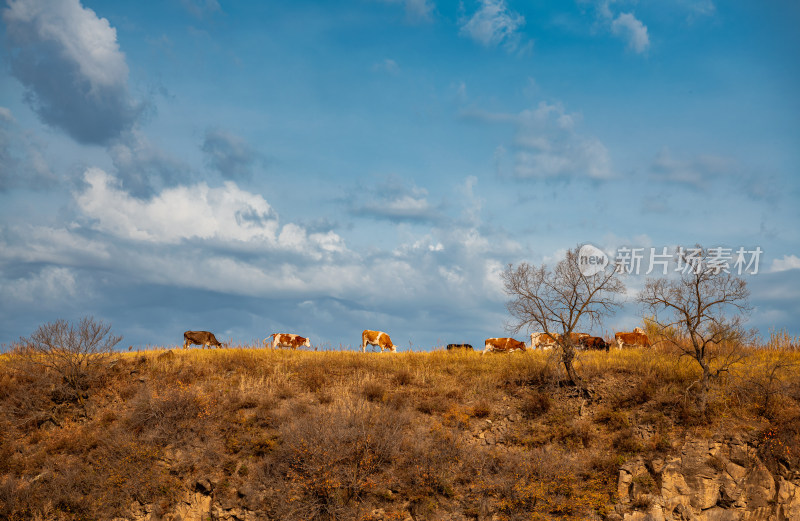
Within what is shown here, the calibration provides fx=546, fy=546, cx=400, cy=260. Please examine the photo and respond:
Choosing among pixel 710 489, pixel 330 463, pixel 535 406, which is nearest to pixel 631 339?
pixel 535 406

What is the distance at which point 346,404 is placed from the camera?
21.0m

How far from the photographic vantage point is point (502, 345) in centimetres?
2969

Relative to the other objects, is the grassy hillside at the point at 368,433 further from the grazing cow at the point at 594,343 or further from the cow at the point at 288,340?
the cow at the point at 288,340

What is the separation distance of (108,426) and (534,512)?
16.3 meters

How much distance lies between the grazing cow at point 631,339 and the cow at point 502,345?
499 cm

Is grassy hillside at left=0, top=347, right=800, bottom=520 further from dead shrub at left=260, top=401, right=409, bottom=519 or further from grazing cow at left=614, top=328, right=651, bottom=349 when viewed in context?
grazing cow at left=614, top=328, right=651, bottom=349

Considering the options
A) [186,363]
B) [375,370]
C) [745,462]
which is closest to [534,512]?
[745,462]

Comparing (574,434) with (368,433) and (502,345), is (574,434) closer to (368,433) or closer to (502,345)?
(368,433)

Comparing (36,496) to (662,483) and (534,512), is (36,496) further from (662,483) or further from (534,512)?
(662,483)

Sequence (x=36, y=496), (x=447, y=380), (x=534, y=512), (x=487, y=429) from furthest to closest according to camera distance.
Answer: (x=447, y=380) < (x=487, y=429) < (x=36, y=496) < (x=534, y=512)

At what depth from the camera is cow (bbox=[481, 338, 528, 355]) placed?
29.3 m

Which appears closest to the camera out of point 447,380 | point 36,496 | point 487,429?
point 36,496

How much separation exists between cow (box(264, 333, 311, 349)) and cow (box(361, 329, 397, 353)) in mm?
3274

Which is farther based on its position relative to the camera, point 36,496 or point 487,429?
point 487,429
